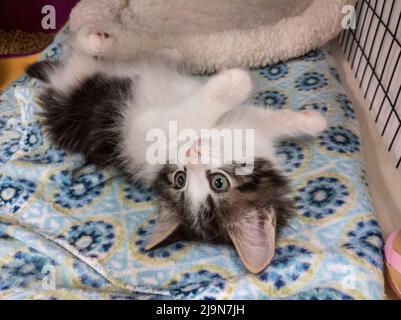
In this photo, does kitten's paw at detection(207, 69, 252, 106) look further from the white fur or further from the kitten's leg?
the kitten's leg

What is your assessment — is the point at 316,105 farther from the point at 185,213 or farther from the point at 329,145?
the point at 185,213

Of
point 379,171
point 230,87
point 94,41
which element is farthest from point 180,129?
point 379,171

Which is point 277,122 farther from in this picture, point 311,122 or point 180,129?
point 180,129

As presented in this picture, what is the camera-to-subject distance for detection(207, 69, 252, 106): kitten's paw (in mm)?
1379

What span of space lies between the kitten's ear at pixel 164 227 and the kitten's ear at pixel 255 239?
0.17 metres

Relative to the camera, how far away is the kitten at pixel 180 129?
1.38m

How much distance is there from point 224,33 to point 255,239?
1.07m

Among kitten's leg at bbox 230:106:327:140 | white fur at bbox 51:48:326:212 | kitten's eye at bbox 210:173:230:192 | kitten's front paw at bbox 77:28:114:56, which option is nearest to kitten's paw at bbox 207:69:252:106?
white fur at bbox 51:48:326:212

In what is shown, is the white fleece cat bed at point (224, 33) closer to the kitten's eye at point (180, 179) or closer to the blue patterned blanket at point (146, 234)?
the blue patterned blanket at point (146, 234)

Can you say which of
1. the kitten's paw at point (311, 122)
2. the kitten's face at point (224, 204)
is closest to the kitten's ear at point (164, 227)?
the kitten's face at point (224, 204)

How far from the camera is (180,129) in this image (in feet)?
4.89

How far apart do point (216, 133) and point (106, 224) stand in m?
0.48

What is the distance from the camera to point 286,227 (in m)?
1.43
